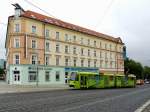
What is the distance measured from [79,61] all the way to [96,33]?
14631mm

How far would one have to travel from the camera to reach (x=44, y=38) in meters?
69.6

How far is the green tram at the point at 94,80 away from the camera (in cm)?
5022

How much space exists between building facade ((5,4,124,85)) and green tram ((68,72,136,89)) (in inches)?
553

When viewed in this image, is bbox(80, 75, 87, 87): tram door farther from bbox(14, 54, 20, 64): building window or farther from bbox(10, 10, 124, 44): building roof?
bbox(10, 10, 124, 44): building roof

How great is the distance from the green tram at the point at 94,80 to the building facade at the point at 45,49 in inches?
553

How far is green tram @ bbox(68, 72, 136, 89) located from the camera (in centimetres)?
5022

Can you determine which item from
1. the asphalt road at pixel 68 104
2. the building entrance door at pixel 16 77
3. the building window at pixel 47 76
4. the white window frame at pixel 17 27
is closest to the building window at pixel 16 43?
the white window frame at pixel 17 27

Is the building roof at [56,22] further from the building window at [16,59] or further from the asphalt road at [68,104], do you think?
the asphalt road at [68,104]

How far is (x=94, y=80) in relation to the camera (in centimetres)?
5338

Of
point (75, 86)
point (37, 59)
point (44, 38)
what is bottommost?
point (75, 86)

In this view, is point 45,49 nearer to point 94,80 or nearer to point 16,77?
point 16,77

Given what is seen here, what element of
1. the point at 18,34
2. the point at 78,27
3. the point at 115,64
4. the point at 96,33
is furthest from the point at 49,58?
the point at 115,64

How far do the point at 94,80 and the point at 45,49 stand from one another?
19.4m

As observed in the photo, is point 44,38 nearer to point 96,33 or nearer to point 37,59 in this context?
point 37,59
